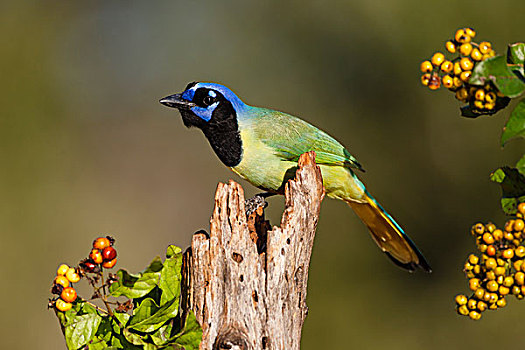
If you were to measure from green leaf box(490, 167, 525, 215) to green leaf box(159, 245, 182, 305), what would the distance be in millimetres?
1077

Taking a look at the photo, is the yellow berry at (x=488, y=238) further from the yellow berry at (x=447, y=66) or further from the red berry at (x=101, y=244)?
the red berry at (x=101, y=244)

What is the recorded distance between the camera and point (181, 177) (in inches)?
287

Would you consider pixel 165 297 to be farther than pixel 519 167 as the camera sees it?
Yes

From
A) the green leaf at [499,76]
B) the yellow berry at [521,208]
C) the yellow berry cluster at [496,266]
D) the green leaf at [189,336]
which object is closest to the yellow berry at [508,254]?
the yellow berry cluster at [496,266]

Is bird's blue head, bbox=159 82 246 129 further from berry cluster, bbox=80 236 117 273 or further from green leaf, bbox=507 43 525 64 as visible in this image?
green leaf, bbox=507 43 525 64

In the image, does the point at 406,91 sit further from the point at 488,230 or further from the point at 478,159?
the point at 488,230

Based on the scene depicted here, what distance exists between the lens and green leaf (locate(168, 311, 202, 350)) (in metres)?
1.88

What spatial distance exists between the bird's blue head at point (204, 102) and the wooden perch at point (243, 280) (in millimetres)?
845

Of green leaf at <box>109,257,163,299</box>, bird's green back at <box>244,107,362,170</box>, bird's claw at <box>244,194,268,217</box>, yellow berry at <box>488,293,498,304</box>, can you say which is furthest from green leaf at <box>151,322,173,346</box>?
bird's green back at <box>244,107,362,170</box>

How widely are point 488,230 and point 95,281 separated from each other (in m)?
1.22

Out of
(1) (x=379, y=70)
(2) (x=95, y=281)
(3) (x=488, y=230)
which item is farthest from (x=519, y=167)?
(1) (x=379, y=70)

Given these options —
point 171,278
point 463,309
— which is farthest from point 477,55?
point 171,278

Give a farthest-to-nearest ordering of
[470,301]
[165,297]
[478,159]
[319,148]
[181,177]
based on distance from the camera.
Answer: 1. [181,177]
2. [478,159]
3. [319,148]
4. [165,297]
5. [470,301]

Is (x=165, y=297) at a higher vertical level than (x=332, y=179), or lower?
lower
